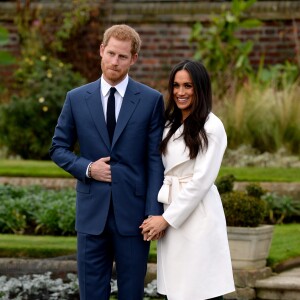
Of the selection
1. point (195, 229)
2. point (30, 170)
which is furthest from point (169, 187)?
point (30, 170)

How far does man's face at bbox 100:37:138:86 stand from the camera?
5.37 m

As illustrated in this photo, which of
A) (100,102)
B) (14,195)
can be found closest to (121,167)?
(100,102)

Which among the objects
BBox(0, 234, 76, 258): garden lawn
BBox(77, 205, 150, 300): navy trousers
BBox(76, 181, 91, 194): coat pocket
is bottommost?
BBox(0, 234, 76, 258): garden lawn

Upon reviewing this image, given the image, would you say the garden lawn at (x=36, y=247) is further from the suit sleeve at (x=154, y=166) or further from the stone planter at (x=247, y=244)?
the suit sleeve at (x=154, y=166)

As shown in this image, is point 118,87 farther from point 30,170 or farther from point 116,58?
point 30,170

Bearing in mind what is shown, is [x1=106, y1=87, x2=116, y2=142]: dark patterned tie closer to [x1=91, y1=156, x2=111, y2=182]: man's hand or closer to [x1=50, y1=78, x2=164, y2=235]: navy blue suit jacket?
[x1=50, y1=78, x2=164, y2=235]: navy blue suit jacket

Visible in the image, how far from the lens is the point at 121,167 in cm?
541

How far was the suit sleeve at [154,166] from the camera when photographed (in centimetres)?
541

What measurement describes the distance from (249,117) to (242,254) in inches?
209

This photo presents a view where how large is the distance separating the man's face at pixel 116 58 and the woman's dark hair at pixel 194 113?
27 cm

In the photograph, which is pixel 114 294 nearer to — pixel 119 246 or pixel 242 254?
pixel 242 254

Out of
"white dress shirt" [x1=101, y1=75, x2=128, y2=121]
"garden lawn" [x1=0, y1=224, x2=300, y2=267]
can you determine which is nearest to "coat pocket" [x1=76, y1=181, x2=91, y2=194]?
"white dress shirt" [x1=101, y1=75, x2=128, y2=121]

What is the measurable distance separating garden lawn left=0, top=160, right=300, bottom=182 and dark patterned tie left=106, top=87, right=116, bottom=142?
560 centimetres

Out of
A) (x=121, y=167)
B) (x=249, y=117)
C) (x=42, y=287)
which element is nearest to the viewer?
(x=121, y=167)
